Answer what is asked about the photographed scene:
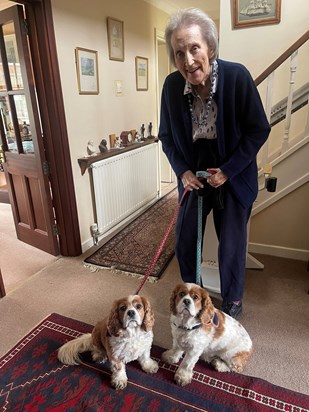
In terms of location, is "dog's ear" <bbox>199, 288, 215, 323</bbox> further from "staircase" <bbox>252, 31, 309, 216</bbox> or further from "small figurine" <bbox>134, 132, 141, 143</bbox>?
"small figurine" <bbox>134, 132, 141, 143</bbox>

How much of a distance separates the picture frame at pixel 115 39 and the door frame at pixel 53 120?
818mm

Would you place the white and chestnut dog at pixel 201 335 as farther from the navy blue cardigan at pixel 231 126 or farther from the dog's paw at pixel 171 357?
A: the navy blue cardigan at pixel 231 126

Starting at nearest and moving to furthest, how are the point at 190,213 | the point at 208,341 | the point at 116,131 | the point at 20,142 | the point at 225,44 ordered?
the point at 208,341 < the point at 190,213 < the point at 225,44 < the point at 20,142 < the point at 116,131

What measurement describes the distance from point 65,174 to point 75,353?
139 cm

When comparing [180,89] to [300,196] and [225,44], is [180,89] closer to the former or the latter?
[225,44]

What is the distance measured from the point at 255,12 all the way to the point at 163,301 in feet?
7.05

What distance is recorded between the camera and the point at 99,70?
108 inches

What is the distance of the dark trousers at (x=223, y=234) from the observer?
61.2 inches

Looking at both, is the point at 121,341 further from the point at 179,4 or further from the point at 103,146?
the point at 179,4

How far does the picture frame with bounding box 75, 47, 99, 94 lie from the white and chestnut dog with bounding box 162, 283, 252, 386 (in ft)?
6.59

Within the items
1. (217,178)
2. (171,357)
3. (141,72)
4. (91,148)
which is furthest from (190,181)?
Answer: (141,72)

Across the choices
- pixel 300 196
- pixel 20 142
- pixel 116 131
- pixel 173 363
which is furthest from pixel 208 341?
pixel 116 131

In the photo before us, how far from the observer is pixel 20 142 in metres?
2.54

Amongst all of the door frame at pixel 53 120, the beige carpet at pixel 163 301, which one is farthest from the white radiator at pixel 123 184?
the beige carpet at pixel 163 301
